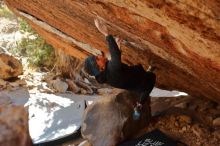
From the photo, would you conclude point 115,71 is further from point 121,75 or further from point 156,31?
point 156,31

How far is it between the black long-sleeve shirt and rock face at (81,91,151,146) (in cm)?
58

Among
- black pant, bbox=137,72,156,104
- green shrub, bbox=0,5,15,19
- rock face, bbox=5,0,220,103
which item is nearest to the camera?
rock face, bbox=5,0,220,103

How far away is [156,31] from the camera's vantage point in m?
3.73

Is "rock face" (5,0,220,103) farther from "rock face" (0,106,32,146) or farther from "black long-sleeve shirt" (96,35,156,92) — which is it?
"rock face" (0,106,32,146)

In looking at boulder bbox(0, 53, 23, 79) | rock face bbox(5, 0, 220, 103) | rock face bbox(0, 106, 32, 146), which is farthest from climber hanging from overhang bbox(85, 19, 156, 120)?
boulder bbox(0, 53, 23, 79)

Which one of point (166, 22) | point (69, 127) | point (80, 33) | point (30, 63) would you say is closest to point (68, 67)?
point (30, 63)

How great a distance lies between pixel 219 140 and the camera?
17.0 feet

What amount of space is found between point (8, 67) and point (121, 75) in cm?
785

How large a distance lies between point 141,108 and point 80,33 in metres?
1.80

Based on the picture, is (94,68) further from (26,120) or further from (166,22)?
(26,120)

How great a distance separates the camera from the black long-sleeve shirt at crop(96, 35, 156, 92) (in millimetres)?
4234

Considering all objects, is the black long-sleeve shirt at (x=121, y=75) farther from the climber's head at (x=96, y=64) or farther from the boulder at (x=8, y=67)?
the boulder at (x=8, y=67)

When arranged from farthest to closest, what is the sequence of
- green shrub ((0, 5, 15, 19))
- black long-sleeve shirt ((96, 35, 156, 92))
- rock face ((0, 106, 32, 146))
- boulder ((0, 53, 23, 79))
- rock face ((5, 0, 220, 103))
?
green shrub ((0, 5, 15, 19)) → boulder ((0, 53, 23, 79)) → rock face ((0, 106, 32, 146)) → black long-sleeve shirt ((96, 35, 156, 92)) → rock face ((5, 0, 220, 103))

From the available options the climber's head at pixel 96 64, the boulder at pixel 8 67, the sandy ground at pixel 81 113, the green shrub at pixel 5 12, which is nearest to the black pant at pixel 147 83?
the sandy ground at pixel 81 113
